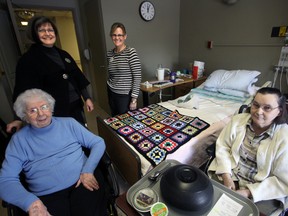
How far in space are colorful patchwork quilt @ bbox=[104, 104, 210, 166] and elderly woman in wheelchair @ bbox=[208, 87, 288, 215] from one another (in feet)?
1.10

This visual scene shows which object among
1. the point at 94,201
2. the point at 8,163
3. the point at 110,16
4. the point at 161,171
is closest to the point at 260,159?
the point at 161,171

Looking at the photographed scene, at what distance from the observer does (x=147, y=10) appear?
2.86 m

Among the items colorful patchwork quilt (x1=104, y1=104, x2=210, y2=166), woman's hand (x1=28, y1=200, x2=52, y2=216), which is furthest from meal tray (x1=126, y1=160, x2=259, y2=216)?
woman's hand (x1=28, y1=200, x2=52, y2=216)

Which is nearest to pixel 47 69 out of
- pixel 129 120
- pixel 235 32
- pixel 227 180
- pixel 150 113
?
pixel 129 120

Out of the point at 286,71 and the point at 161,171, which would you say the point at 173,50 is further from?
the point at 161,171

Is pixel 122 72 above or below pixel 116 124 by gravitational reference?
above

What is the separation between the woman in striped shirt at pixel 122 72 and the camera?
1.79 m

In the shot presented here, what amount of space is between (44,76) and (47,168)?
726 mm

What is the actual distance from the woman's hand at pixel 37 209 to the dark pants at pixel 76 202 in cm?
6

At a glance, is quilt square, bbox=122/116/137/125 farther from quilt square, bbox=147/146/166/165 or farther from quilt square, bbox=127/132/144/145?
quilt square, bbox=147/146/166/165

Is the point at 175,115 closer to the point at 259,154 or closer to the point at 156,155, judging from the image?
the point at 156,155

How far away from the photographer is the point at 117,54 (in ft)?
6.15

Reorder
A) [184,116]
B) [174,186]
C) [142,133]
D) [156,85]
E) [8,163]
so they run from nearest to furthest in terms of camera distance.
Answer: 1. [174,186]
2. [8,163]
3. [142,133]
4. [184,116]
5. [156,85]

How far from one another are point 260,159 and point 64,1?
12.1ft
